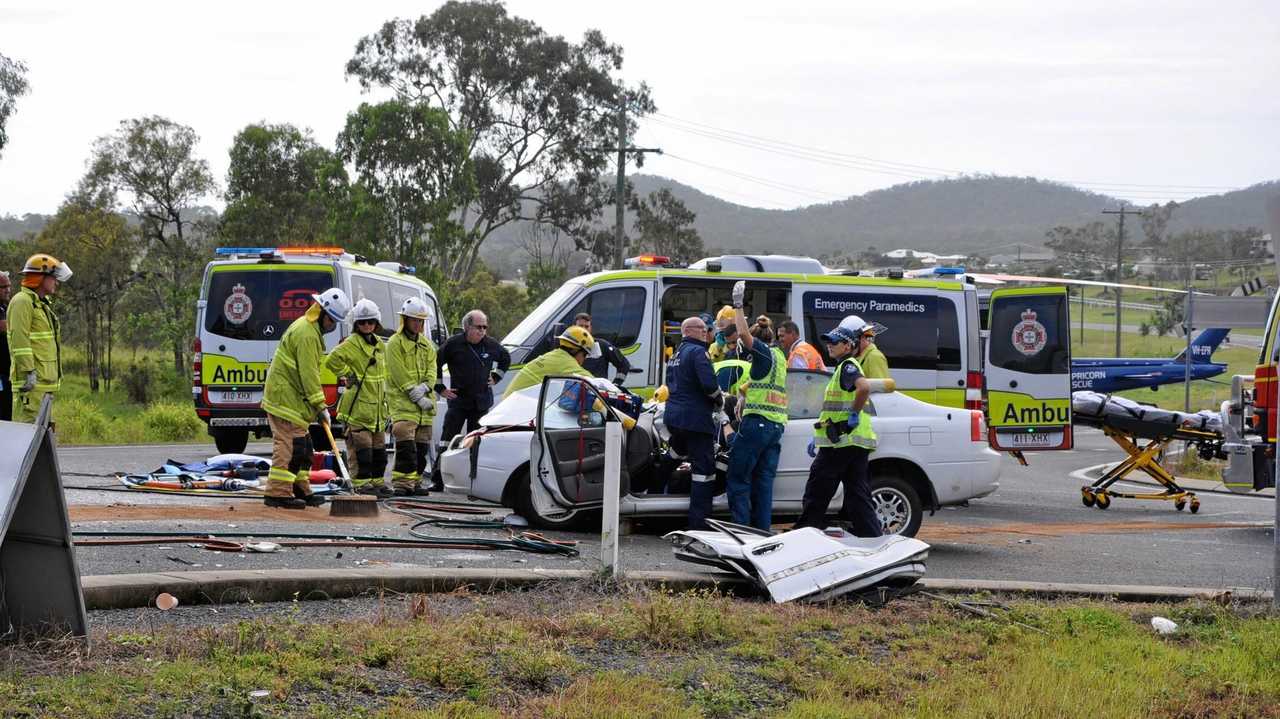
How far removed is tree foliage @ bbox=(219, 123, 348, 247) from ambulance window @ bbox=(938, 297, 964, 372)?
29.6 meters

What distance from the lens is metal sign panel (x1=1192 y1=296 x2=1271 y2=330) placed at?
15.4 metres

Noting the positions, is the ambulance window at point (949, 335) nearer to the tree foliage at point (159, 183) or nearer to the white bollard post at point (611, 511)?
the white bollard post at point (611, 511)

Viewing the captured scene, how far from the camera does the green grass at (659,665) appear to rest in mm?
5012

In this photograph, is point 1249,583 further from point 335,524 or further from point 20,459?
point 20,459

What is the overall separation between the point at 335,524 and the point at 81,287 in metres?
37.1

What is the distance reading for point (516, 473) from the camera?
10469 millimetres

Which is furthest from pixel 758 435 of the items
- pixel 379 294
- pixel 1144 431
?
pixel 379 294

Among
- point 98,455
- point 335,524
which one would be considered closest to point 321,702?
point 335,524

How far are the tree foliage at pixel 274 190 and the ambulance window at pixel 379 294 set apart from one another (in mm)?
24767

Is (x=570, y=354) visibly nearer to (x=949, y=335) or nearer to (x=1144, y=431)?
(x=949, y=335)

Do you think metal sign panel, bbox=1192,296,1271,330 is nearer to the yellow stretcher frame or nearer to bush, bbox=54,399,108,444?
the yellow stretcher frame

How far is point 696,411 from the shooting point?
31.4 ft

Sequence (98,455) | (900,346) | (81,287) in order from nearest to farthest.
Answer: (900,346), (98,455), (81,287)

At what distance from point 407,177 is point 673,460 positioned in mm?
32593
